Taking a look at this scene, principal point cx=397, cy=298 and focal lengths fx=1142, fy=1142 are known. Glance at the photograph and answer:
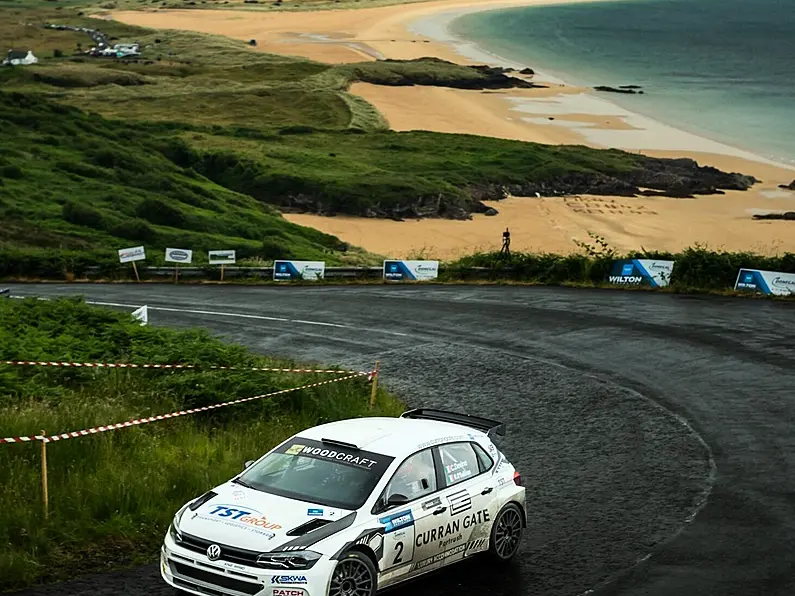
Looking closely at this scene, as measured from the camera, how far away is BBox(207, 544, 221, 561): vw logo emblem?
10734mm

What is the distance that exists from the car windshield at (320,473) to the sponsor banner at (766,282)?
26169 mm

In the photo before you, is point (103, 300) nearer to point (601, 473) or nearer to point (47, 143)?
point (601, 473)

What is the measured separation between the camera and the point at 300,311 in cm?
3378

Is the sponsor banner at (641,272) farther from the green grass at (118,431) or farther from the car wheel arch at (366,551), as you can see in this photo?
the car wheel arch at (366,551)

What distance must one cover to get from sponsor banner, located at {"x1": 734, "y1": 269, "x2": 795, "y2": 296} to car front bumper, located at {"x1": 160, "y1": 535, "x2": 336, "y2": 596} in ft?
91.3

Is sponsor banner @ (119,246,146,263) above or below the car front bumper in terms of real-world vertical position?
above

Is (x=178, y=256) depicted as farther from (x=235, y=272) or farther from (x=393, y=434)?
(x=393, y=434)

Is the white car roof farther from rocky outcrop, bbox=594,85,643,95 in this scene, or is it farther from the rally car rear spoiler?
rocky outcrop, bbox=594,85,643,95

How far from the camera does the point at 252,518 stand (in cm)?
1119

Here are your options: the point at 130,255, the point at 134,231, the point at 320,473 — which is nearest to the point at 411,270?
the point at 130,255

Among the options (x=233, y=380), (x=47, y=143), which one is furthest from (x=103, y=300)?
(x=47, y=143)

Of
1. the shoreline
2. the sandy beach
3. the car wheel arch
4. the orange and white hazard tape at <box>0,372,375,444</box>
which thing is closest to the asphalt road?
the car wheel arch

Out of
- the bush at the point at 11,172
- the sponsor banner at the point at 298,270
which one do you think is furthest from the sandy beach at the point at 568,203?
the bush at the point at 11,172

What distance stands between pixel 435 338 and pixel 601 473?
11.8 metres
